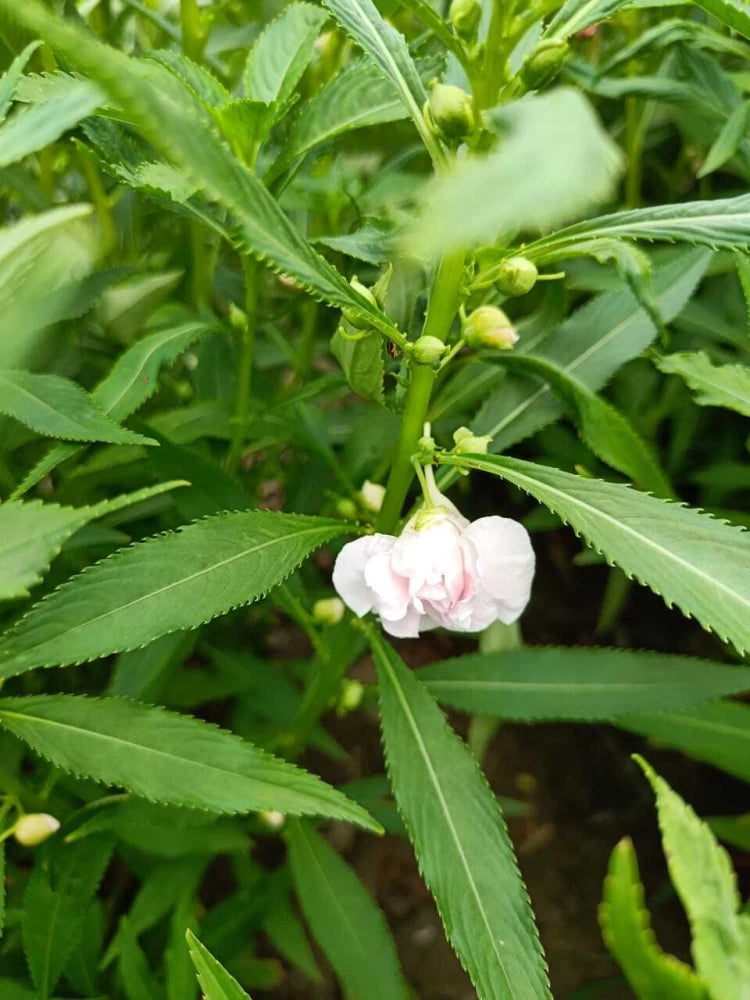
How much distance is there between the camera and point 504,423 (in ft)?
2.63

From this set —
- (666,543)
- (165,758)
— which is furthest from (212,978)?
(666,543)

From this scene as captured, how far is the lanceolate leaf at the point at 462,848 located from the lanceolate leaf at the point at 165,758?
0.10 m

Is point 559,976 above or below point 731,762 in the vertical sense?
below

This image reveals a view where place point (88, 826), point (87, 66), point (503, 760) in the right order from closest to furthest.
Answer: point (87, 66), point (88, 826), point (503, 760)

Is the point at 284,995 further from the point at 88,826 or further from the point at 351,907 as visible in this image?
the point at 88,826

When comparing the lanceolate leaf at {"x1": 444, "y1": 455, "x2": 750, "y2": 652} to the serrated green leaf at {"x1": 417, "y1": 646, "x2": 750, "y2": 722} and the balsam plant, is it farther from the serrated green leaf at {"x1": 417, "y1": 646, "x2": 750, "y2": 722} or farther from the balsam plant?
the serrated green leaf at {"x1": 417, "y1": 646, "x2": 750, "y2": 722}

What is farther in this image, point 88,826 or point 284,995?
point 284,995

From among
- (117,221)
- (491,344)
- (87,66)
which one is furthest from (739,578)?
(117,221)

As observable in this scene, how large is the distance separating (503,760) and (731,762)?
504mm

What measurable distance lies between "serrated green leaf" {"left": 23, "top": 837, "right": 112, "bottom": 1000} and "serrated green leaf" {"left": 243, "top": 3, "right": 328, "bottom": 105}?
0.69m

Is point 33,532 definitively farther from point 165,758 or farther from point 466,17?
point 466,17

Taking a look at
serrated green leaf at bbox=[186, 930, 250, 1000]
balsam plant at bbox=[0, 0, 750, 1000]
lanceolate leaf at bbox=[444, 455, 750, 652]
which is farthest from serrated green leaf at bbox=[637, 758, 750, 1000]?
serrated green leaf at bbox=[186, 930, 250, 1000]

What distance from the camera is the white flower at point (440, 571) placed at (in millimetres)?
559

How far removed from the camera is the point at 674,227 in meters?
0.54
